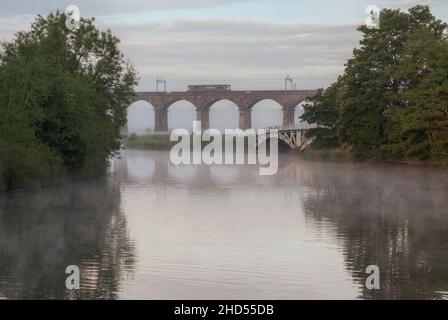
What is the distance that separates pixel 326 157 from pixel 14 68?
57.2 metres

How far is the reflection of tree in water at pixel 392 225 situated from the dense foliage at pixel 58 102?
14931mm

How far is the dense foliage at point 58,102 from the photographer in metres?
50.5

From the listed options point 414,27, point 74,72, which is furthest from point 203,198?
point 414,27

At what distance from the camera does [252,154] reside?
5059 inches

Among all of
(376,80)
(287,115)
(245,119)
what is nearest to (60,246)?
(376,80)

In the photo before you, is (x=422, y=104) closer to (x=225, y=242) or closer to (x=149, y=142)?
(x=225, y=242)

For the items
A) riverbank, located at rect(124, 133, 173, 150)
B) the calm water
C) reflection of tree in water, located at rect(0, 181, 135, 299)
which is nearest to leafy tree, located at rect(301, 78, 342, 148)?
riverbank, located at rect(124, 133, 173, 150)

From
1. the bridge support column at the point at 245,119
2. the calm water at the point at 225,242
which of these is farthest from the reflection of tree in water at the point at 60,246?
the bridge support column at the point at 245,119

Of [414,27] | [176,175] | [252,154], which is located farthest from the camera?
[252,154]

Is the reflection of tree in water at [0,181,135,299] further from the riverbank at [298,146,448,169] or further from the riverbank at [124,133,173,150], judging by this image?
the riverbank at [124,133,173,150]

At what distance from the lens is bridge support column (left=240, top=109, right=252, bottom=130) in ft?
644

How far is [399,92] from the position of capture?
85688mm

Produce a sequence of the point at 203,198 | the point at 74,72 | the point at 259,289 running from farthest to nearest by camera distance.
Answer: the point at 74,72
the point at 203,198
the point at 259,289
